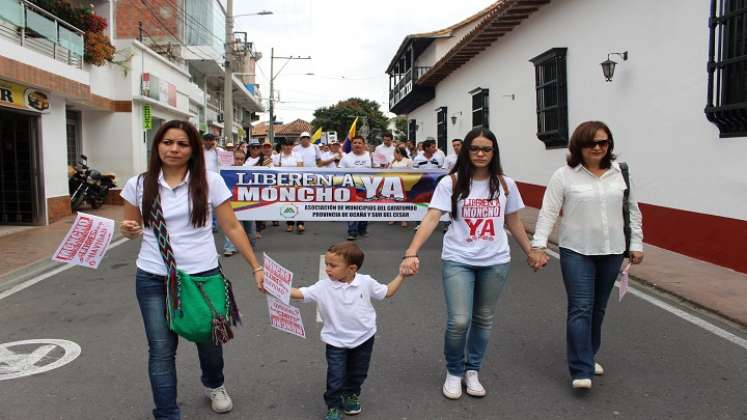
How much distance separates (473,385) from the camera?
3916mm

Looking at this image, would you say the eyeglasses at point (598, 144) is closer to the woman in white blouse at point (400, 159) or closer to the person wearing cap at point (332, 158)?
the person wearing cap at point (332, 158)

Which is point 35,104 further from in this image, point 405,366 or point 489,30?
point 489,30

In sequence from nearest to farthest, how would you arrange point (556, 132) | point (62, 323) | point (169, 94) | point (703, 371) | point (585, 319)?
point (585, 319) → point (703, 371) → point (62, 323) → point (556, 132) → point (169, 94)

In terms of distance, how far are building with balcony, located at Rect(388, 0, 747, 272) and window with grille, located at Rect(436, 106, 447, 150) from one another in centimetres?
816

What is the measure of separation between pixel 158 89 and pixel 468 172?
17779 mm

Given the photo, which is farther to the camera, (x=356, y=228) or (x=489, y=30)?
(x=489, y=30)

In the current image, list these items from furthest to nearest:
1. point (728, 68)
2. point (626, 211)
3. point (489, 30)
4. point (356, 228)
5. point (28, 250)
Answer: point (489, 30)
point (356, 228)
point (28, 250)
point (728, 68)
point (626, 211)

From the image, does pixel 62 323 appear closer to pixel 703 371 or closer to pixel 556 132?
pixel 703 371

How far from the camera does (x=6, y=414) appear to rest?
3.65 m

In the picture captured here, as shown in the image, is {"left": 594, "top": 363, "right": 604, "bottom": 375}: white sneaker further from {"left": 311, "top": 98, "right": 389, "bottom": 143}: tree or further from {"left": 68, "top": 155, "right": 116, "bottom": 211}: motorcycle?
{"left": 311, "top": 98, "right": 389, "bottom": 143}: tree

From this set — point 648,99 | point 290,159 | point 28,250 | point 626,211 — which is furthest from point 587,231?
point 28,250

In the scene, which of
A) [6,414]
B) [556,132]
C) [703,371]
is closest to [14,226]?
[6,414]

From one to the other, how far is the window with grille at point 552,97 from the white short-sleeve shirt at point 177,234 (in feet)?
39.1

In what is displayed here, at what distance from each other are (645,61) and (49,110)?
449 inches
